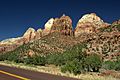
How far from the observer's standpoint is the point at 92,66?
242 feet

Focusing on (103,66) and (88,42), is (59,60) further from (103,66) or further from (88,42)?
(88,42)

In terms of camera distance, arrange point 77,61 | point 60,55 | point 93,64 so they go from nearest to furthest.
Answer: point 77,61, point 93,64, point 60,55

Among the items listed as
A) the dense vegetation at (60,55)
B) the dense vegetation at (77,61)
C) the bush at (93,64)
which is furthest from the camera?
the dense vegetation at (60,55)

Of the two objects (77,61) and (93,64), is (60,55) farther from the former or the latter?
(77,61)

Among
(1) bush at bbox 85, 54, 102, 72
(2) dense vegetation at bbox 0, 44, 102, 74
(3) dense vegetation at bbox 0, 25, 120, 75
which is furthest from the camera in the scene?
(3) dense vegetation at bbox 0, 25, 120, 75

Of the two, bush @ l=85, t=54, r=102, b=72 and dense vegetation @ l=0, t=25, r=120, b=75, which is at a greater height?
dense vegetation @ l=0, t=25, r=120, b=75

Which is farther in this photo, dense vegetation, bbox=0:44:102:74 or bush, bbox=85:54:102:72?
bush, bbox=85:54:102:72

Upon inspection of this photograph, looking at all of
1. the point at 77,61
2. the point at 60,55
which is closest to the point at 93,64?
the point at 60,55

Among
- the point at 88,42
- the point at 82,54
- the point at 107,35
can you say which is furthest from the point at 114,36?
the point at 82,54

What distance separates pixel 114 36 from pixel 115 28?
65.2 ft

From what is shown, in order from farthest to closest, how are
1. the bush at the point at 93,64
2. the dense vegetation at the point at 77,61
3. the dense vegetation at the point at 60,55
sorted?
the dense vegetation at the point at 60,55, the bush at the point at 93,64, the dense vegetation at the point at 77,61

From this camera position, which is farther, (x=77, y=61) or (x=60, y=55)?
(x=60, y=55)

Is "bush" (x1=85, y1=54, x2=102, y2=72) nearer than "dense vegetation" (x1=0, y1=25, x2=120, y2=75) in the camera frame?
Yes

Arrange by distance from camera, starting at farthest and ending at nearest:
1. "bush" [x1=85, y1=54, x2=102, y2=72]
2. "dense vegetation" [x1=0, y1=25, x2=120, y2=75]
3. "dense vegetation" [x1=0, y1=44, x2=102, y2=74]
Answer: "dense vegetation" [x1=0, y1=25, x2=120, y2=75], "bush" [x1=85, y1=54, x2=102, y2=72], "dense vegetation" [x1=0, y1=44, x2=102, y2=74]
